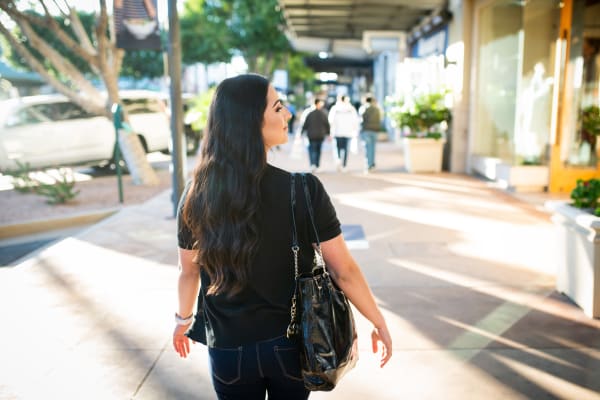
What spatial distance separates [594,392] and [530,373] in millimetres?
351

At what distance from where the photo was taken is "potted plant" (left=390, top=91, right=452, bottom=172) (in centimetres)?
1280

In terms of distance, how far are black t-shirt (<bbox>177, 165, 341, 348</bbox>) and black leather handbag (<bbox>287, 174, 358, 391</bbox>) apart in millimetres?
22

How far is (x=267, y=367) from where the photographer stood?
1.84 meters

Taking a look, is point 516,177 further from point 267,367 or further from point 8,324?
point 267,367

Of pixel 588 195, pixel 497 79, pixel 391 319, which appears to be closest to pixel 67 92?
pixel 497 79

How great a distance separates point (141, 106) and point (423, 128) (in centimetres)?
700

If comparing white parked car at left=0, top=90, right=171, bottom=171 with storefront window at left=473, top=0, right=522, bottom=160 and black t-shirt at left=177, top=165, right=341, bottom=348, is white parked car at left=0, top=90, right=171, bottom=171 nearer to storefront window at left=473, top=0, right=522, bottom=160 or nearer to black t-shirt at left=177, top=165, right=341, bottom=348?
storefront window at left=473, top=0, right=522, bottom=160

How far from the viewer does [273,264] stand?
1.82m

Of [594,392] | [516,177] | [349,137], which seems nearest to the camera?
[594,392]

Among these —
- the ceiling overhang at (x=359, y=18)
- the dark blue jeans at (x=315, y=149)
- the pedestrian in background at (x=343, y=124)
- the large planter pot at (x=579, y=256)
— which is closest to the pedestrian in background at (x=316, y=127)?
the dark blue jeans at (x=315, y=149)

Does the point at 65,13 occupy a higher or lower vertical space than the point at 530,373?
higher

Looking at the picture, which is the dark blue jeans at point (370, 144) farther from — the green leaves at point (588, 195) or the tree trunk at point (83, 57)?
the green leaves at point (588, 195)

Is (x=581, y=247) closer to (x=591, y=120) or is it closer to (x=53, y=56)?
(x=591, y=120)

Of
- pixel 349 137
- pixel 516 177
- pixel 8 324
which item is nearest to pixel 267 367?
pixel 8 324
